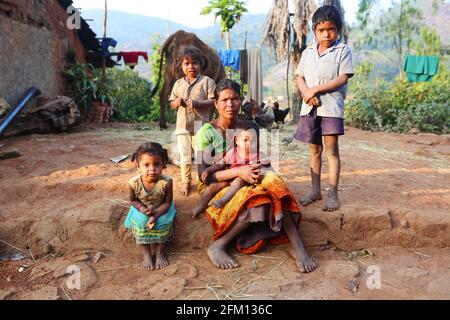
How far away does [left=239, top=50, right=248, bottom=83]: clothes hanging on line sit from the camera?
1060 centimetres

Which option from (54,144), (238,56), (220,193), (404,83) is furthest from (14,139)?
(404,83)

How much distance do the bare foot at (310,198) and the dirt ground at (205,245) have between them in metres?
0.08

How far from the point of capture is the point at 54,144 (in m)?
5.69

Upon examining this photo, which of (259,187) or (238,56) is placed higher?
(238,56)

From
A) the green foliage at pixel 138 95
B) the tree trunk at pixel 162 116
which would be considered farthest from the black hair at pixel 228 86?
the green foliage at pixel 138 95

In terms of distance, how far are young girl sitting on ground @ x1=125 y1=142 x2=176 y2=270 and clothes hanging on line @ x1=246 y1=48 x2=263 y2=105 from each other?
8157mm

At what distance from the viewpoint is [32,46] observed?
7.57 meters

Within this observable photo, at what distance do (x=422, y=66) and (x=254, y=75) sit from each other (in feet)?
16.6

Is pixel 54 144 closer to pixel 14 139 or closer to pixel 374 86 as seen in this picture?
pixel 14 139

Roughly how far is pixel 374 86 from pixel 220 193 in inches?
404

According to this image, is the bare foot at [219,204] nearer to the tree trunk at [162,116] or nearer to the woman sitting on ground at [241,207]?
the woman sitting on ground at [241,207]

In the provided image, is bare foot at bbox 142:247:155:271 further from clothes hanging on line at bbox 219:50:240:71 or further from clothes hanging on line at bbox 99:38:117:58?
clothes hanging on line at bbox 99:38:117:58

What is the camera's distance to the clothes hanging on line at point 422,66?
1095cm
